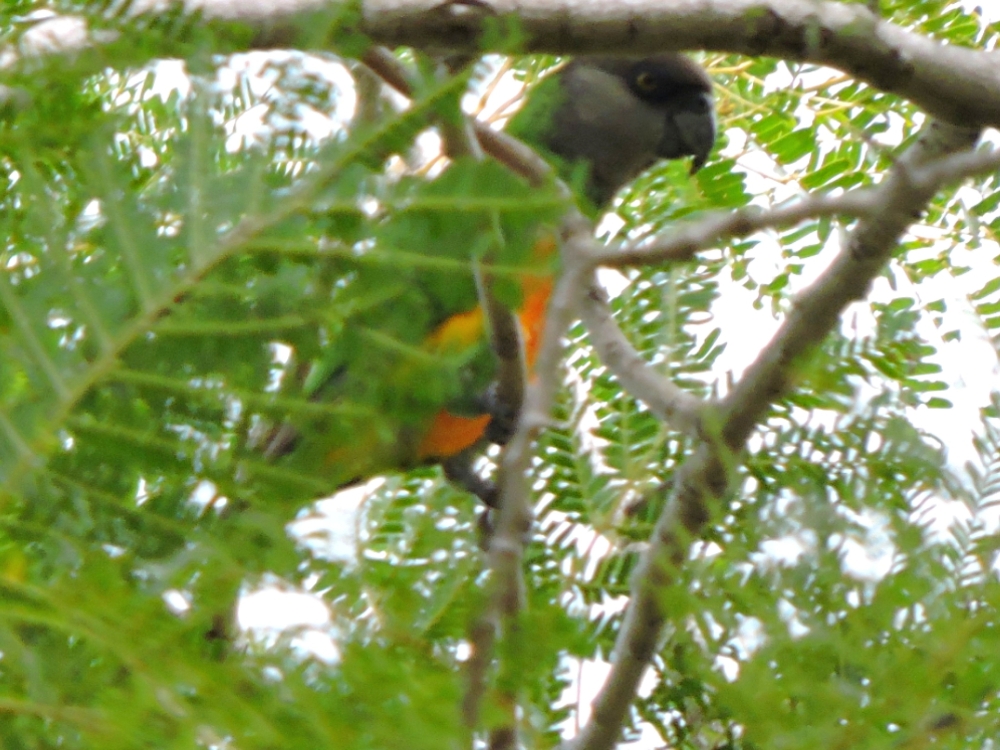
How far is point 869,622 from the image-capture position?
0.60 metres

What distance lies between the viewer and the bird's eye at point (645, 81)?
2592 mm

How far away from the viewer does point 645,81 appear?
260 cm

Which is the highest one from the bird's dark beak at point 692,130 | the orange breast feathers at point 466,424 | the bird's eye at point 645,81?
the bird's eye at point 645,81

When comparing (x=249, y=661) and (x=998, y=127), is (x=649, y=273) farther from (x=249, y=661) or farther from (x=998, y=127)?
(x=249, y=661)

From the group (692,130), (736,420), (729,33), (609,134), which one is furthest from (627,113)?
(736,420)

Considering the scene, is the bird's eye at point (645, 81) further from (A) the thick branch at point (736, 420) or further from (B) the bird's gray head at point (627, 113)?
(A) the thick branch at point (736, 420)

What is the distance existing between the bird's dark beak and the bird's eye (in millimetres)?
119

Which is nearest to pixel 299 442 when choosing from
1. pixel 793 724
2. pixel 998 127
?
pixel 793 724

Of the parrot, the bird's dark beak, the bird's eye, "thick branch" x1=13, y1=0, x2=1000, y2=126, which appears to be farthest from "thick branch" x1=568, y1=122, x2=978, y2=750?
the bird's eye

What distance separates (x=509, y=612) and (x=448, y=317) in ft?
0.62

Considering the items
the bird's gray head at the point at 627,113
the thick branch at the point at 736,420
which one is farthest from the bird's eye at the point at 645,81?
the thick branch at the point at 736,420

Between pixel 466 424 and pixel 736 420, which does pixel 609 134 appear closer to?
pixel 466 424

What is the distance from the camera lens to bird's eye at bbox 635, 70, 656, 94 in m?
2.59

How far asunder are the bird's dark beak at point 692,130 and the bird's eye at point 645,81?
119mm
